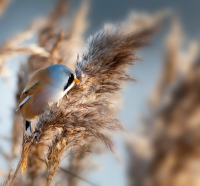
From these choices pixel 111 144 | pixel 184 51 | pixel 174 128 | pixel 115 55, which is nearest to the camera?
pixel 111 144

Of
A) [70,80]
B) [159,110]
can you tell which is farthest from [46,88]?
[159,110]

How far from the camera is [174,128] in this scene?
0.82 metres

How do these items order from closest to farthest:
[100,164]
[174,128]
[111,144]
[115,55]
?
[111,144] < [115,55] < [174,128] < [100,164]

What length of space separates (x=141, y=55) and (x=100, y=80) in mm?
166

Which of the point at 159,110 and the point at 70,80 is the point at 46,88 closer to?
the point at 70,80

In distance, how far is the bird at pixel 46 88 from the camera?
2.02 ft

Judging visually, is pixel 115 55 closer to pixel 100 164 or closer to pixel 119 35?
pixel 119 35

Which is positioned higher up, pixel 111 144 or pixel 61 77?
pixel 61 77

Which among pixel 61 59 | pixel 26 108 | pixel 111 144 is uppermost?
pixel 61 59

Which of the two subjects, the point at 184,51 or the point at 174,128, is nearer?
the point at 174,128

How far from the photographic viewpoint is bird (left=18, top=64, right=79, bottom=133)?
616 mm

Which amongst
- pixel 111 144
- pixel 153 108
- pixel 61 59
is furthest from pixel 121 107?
pixel 111 144

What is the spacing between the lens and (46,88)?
63 cm

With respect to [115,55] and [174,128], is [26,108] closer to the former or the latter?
[115,55]
